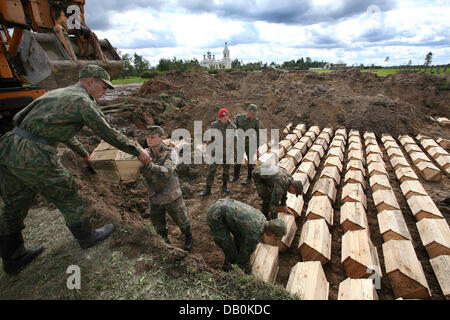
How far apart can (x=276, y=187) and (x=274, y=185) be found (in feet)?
0.14

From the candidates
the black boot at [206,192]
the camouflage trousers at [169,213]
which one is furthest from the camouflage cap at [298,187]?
the black boot at [206,192]

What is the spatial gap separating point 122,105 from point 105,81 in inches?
277

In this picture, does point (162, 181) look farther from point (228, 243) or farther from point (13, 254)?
point (13, 254)

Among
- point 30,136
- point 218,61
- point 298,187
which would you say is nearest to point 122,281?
point 30,136

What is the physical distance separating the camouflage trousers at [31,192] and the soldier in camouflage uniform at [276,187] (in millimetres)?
2134

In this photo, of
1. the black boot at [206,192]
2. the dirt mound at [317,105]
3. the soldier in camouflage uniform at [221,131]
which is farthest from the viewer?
the dirt mound at [317,105]

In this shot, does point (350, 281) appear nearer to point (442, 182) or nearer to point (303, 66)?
point (442, 182)

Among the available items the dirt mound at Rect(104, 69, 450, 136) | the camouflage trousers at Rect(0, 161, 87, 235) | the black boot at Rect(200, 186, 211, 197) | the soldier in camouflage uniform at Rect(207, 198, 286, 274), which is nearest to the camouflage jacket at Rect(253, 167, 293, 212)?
the soldier in camouflage uniform at Rect(207, 198, 286, 274)

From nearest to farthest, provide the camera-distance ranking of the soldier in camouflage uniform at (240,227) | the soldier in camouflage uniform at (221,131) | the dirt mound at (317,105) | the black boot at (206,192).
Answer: the soldier in camouflage uniform at (240,227)
the soldier in camouflage uniform at (221,131)
the black boot at (206,192)
the dirt mound at (317,105)

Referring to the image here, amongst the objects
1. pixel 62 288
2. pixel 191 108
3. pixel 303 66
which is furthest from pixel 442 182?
pixel 303 66

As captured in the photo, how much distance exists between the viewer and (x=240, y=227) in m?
2.29

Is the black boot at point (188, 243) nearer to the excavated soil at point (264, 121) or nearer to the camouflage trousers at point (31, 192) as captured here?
the excavated soil at point (264, 121)

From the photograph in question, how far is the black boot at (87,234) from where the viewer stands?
81.3 inches

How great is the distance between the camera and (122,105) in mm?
8336
